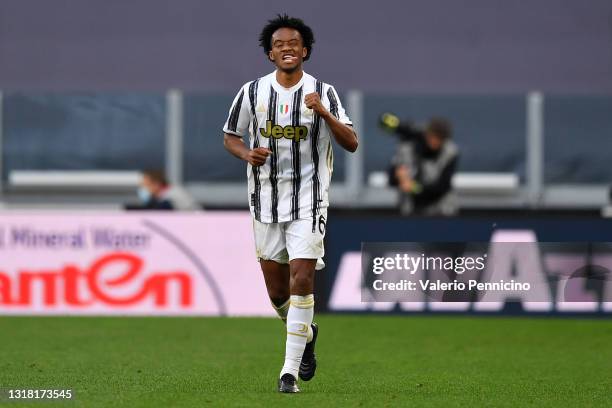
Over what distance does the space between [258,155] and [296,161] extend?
0.26m

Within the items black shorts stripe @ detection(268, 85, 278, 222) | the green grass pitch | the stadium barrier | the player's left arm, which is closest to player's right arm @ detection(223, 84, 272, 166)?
black shorts stripe @ detection(268, 85, 278, 222)

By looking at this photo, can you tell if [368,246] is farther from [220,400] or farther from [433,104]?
[433,104]

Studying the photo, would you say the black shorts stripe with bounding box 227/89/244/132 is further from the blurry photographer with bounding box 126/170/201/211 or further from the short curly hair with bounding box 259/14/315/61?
the blurry photographer with bounding box 126/170/201/211

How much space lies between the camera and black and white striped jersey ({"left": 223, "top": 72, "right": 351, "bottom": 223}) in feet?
28.2

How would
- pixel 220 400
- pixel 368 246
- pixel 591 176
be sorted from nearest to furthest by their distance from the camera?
pixel 220 400, pixel 368 246, pixel 591 176

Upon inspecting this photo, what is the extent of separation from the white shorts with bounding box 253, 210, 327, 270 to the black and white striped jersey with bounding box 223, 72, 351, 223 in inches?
2.2

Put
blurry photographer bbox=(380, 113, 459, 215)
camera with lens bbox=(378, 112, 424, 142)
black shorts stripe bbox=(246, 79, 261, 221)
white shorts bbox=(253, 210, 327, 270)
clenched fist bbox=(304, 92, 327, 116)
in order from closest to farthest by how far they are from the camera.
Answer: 1. clenched fist bbox=(304, 92, 327, 116)
2. white shorts bbox=(253, 210, 327, 270)
3. black shorts stripe bbox=(246, 79, 261, 221)
4. blurry photographer bbox=(380, 113, 459, 215)
5. camera with lens bbox=(378, 112, 424, 142)

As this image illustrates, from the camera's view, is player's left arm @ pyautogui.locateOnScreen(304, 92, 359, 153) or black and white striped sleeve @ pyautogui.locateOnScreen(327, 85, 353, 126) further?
black and white striped sleeve @ pyautogui.locateOnScreen(327, 85, 353, 126)

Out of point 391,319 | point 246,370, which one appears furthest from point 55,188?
point 246,370

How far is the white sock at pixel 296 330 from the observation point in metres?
8.53

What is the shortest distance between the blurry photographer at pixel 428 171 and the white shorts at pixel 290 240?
754 centimetres

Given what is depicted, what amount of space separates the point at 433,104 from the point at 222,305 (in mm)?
4245

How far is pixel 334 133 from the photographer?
27.7ft

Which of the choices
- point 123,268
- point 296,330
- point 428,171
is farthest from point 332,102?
point 428,171
